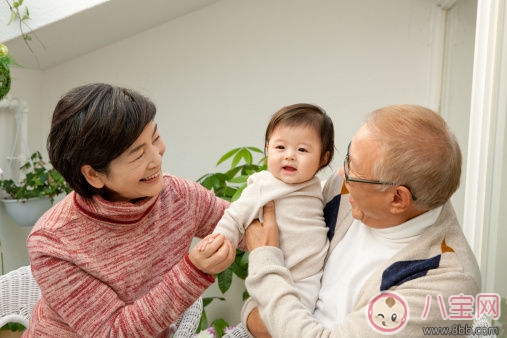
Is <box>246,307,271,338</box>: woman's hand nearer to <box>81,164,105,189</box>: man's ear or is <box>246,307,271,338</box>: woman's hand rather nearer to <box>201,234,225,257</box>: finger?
<box>201,234,225,257</box>: finger

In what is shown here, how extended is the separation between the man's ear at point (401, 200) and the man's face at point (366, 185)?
12 millimetres

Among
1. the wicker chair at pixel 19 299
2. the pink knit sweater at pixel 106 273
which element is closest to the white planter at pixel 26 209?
the wicker chair at pixel 19 299

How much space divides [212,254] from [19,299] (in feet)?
2.88

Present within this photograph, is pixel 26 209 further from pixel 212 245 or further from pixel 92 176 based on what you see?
pixel 212 245

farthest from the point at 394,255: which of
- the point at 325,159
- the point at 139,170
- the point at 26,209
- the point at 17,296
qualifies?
the point at 26,209

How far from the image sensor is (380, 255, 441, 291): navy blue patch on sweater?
126 cm

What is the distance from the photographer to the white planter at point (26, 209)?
2906 millimetres

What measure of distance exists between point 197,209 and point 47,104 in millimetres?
1955

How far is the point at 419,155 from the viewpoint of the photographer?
47.9 inches

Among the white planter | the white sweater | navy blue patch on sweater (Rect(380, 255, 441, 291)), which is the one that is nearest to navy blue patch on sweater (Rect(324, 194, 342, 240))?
the white sweater

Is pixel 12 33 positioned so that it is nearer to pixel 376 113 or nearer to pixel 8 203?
pixel 8 203

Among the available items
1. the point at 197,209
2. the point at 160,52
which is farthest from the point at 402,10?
the point at 197,209

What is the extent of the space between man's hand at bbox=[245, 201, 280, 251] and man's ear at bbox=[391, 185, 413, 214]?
1.11 ft

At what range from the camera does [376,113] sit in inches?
51.6
